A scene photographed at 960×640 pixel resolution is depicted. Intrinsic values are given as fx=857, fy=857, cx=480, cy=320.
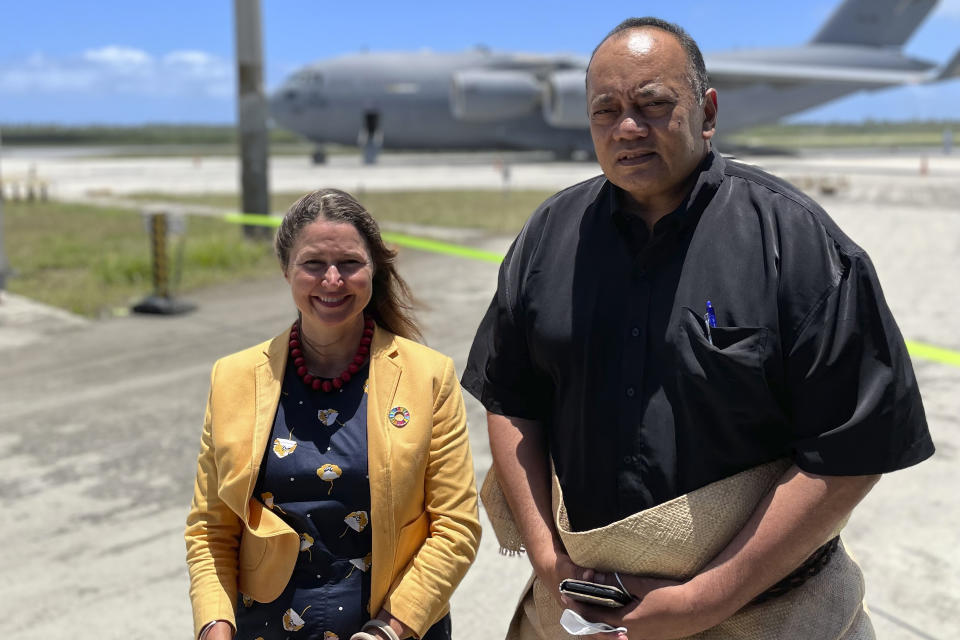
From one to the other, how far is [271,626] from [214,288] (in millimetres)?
8111

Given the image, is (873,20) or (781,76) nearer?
(781,76)

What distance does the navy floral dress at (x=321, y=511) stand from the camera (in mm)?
2002

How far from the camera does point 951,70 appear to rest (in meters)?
31.6

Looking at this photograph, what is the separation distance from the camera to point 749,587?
163 cm

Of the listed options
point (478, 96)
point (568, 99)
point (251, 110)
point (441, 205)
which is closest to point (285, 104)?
point (478, 96)

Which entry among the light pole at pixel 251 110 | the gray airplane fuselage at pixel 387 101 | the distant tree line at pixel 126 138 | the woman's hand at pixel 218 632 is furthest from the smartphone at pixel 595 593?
the distant tree line at pixel 126 138

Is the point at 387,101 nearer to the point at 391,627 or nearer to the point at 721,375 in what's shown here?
the point at 391,627

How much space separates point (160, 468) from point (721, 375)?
3864 millimetres

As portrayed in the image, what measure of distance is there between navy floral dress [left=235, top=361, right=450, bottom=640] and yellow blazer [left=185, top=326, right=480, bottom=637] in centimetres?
4

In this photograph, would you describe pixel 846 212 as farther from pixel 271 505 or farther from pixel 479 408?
pixel 271 505

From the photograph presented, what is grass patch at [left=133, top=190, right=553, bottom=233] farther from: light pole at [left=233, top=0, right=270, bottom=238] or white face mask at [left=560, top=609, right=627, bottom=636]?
white face mask at [left=560, top=609, right=627, bottom=636]

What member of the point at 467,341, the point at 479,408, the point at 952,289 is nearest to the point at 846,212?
the point at 952,289

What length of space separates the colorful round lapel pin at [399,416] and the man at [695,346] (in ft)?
1.28

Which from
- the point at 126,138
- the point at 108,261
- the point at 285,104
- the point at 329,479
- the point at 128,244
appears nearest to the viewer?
the point at 329,479
